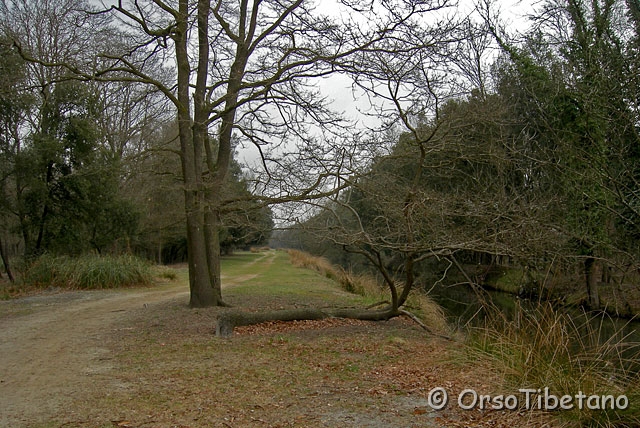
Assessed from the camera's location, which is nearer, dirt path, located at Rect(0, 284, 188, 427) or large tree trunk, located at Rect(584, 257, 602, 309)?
dirt path, located at Rect(0, 284, 188, 427)

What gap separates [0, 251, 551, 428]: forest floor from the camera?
4879 mm

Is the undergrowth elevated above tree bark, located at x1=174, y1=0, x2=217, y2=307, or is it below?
below

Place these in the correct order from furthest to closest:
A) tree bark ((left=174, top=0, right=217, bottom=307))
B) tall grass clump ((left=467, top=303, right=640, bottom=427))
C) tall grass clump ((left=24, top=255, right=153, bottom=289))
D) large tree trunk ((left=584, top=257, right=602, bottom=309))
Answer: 1. tall grass clump ((left=24, top=255, right=153, bottom=289))
2. large tree trunk ((left=584, top=257, right=602, bottom=309))
3. tree bark ((left=174, top=0, right=217, bottom=307))
4. tall grass clump ((left=467, top=303, right=640, bottom=427))

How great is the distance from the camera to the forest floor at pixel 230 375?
4.88 m

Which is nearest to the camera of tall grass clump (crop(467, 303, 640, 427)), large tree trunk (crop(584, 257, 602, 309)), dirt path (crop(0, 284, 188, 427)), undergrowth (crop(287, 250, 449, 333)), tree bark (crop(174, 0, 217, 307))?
tall grass clump (crop(467, 303, 640, 427))

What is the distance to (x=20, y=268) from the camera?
60.8 ft

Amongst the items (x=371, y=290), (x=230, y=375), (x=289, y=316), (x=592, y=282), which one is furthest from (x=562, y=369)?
(x=371, y=290)

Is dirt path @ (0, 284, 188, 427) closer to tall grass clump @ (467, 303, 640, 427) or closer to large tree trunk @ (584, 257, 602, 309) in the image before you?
tall grass clump @ (467, 303, 640, 427)

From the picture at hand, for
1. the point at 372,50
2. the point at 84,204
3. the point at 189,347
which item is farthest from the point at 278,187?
the point at 84,204

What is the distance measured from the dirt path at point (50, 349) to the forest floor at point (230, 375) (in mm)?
26

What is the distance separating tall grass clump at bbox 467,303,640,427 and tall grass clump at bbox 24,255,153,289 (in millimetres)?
15091

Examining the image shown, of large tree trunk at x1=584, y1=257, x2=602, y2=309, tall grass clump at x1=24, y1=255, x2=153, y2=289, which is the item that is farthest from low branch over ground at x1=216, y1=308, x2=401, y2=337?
tall grass clump at x1=24, y1=255, x2=153, y2=289

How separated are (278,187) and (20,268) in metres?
12.3

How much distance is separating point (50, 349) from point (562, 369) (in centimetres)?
711
